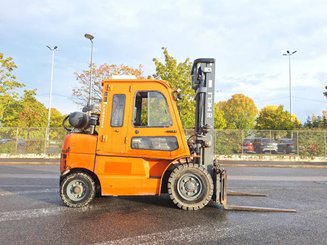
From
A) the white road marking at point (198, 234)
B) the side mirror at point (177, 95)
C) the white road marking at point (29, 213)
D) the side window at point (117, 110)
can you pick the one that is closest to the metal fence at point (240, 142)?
the side mirror at point (177, 95)

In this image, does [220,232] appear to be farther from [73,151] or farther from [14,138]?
[14,138]

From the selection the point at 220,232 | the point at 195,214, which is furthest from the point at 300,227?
the point at 195,214

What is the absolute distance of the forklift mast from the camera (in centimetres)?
594

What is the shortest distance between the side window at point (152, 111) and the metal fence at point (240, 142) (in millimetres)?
16503

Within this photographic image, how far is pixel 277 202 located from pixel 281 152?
16.6 metres

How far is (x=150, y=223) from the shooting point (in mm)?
4699

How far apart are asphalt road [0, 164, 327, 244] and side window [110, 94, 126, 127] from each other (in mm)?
1758

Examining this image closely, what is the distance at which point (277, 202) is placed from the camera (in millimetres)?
6570

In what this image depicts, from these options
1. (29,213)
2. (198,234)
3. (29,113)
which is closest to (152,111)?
(198,234)

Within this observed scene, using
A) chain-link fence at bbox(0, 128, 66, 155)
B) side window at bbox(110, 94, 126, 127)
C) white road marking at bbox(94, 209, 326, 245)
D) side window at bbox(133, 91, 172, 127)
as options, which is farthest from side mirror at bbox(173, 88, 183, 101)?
chain-link fence at bbox(0, 128, 66, 155)

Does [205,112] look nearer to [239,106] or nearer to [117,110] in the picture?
[117,110]

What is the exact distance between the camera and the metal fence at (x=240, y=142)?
2166 cm

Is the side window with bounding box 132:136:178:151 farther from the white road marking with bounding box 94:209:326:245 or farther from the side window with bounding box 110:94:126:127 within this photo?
the white road marking with bounding box 94:209:326:245

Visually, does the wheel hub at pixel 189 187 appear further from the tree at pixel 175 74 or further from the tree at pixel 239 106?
the tree at pixel 239 106
